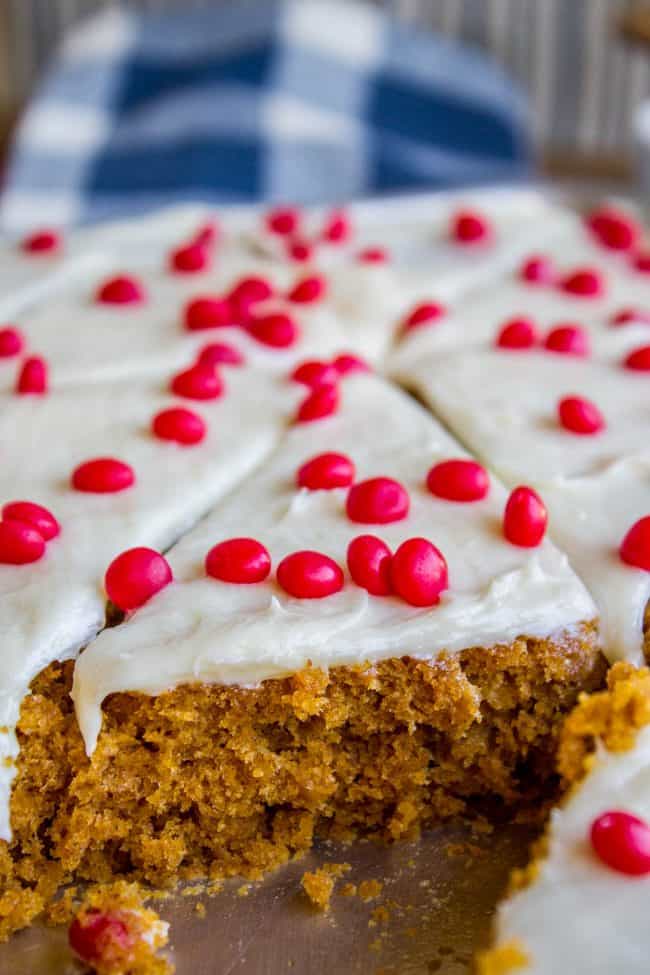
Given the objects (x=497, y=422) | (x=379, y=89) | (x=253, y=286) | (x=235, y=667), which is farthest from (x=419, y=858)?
(x=379, y=89)

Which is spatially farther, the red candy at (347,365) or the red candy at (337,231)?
the red candy at (337,231)

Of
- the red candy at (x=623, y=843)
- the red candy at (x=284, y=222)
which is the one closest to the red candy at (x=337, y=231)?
the red candy at (x=284, y=222)

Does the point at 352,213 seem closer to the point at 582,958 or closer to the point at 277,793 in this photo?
the point at 277,793

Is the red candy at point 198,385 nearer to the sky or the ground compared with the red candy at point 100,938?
nearer to the sky

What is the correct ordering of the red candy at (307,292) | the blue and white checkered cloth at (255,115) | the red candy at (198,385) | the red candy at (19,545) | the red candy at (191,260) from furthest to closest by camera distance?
the blue and white checkered cloth at (255,115), the red candy at (191,260), the red candy at (307,292), the red candy at (198,385), the red candy at (19,545)

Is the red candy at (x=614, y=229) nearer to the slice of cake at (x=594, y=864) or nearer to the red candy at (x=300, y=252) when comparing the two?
the red candy at (x=300, y=252)
